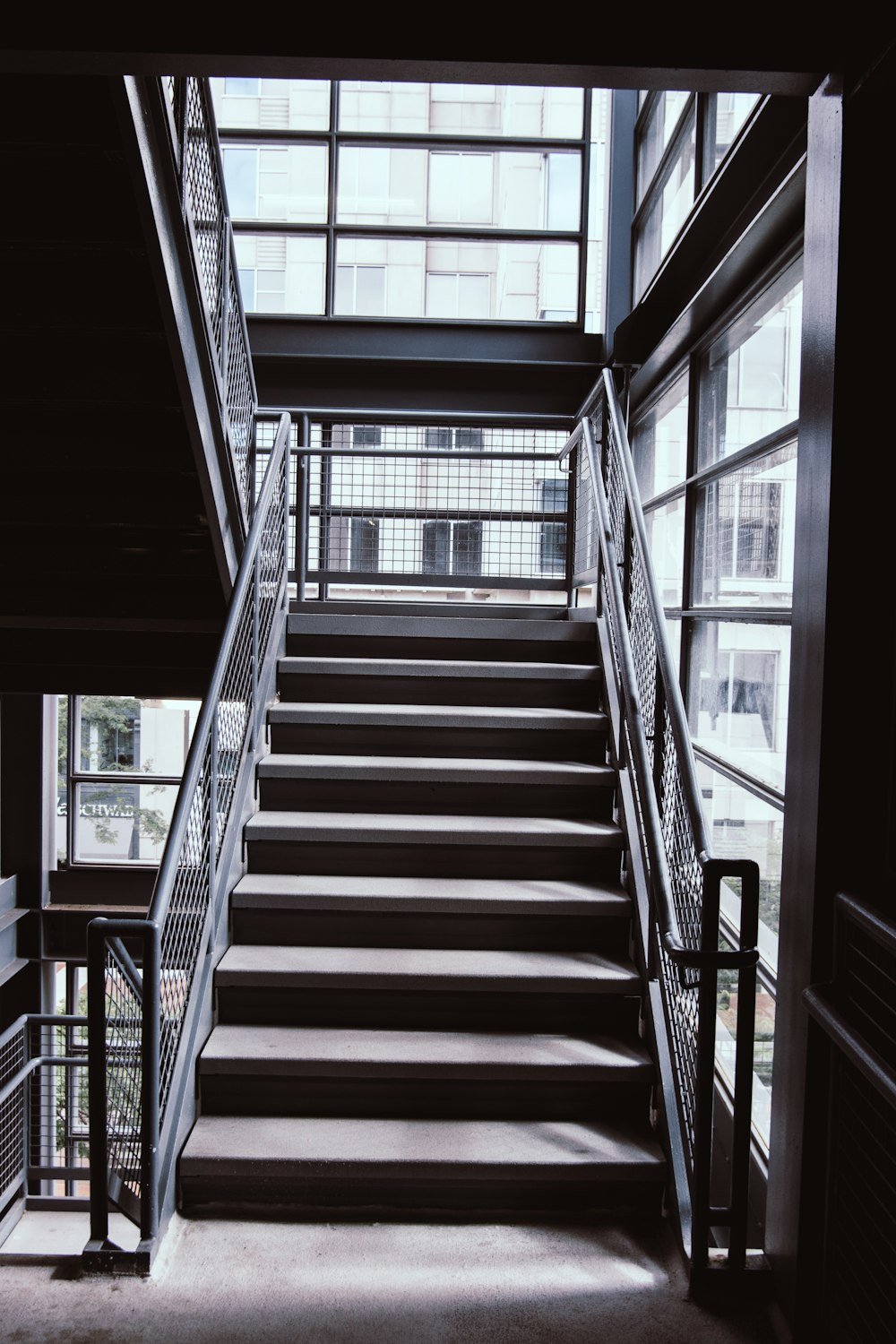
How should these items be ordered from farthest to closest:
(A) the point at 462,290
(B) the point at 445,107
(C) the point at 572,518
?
1. (A) the point at 462,290
2. (B) the point at 445,107
3. (C) the point at 572,518

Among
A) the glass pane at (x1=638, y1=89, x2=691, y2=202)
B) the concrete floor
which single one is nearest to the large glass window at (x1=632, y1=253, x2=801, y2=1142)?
the concrete floor

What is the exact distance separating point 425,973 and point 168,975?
30.7 inches

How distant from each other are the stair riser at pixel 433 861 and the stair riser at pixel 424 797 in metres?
0.25

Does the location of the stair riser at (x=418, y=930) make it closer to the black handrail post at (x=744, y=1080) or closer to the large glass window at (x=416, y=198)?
the black handrail post at (x=744, y=1080)

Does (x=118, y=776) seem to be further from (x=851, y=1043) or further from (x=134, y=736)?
(x=851, y=1043)

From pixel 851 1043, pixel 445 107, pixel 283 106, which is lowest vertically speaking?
pixel 851 1043

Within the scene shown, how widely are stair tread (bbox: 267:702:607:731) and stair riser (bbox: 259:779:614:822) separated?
30 centimetres

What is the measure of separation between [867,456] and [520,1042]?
6.42ft

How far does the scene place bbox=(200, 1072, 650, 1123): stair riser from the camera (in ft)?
9.33

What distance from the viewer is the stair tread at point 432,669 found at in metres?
4.16

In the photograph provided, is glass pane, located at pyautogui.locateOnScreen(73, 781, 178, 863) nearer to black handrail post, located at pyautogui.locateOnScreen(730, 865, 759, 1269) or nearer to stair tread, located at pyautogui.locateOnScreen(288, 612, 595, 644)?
stair tread, located at pyautogui.locateOnScreen(288, 612, 595, 644)

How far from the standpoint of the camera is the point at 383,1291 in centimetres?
231

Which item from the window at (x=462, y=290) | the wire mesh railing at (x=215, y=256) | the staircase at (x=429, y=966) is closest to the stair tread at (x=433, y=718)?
the staircase at (x=429, y=966)

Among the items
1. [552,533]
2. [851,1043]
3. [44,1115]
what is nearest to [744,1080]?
[851,1043]
